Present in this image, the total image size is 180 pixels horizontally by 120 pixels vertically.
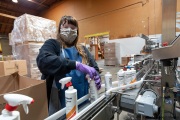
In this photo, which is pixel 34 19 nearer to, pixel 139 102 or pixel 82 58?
pixel 82 58

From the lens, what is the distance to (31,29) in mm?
3111

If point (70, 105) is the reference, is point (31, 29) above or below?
above

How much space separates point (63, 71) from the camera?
91 cm

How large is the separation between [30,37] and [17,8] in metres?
5.94

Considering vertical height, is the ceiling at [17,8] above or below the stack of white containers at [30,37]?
above

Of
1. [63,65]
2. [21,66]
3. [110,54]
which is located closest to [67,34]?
[63,65]

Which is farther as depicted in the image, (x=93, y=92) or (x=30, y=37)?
(x=30, y=37)

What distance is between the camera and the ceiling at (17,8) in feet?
23.1

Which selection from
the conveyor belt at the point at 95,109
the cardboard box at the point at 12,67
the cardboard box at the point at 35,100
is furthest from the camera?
the cardboard box at the point at 12,67

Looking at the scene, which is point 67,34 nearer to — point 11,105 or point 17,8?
point 11,105

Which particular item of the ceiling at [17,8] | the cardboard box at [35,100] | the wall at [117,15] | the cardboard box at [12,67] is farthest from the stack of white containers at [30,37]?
the ceiling at [17,8]

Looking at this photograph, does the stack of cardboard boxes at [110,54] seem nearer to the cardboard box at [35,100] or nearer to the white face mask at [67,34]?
the white face mask at [67,34]

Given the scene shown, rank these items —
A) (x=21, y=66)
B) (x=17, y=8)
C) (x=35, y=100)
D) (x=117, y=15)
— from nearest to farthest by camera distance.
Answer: (x=35, y=100) < (x=21, y=66) < (x=117, y=15) < (x=17, y=8)


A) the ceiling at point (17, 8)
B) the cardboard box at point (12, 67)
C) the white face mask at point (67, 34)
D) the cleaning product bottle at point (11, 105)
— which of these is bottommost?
the cardboard box at point (12, 67)
